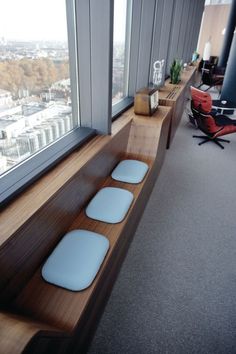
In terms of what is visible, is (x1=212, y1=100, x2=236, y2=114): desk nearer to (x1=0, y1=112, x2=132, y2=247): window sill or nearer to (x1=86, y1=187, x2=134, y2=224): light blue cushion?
(x1=0, y1=112, x2=132, y2=247): window sill

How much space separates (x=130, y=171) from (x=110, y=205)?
54cm

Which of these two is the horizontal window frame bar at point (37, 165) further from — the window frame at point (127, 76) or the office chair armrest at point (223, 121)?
the office chair armrest at point (223, 121)

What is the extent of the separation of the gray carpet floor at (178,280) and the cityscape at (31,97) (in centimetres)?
104

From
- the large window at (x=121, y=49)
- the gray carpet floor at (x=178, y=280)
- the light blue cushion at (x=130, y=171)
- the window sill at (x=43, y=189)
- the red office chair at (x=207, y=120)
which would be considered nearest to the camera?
the window sill at (x=43, y=189)

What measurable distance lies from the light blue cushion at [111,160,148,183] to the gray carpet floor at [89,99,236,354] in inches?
17.0

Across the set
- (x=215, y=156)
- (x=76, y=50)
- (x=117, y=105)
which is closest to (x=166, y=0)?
(x=117, y=105)

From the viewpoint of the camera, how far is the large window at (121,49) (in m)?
2.28

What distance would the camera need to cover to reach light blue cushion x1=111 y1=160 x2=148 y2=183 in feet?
6.35

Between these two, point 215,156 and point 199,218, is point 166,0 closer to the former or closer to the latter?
point 215,156

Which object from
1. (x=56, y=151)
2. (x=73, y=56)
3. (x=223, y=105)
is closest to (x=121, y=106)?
(x=73, y=56)

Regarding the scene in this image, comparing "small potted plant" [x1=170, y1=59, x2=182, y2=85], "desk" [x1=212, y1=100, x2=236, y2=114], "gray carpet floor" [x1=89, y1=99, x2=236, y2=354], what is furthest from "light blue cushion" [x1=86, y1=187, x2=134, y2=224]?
"desk" [x1=212, y1=100, x2=236, y2=114]

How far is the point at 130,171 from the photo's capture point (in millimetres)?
2033

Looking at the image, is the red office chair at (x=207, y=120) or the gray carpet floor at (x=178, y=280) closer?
the gray carpet floor at (x=178, y=280)

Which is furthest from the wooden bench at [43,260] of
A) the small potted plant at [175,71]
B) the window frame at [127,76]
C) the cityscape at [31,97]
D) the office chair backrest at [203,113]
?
the small potted plant at [175,71]
